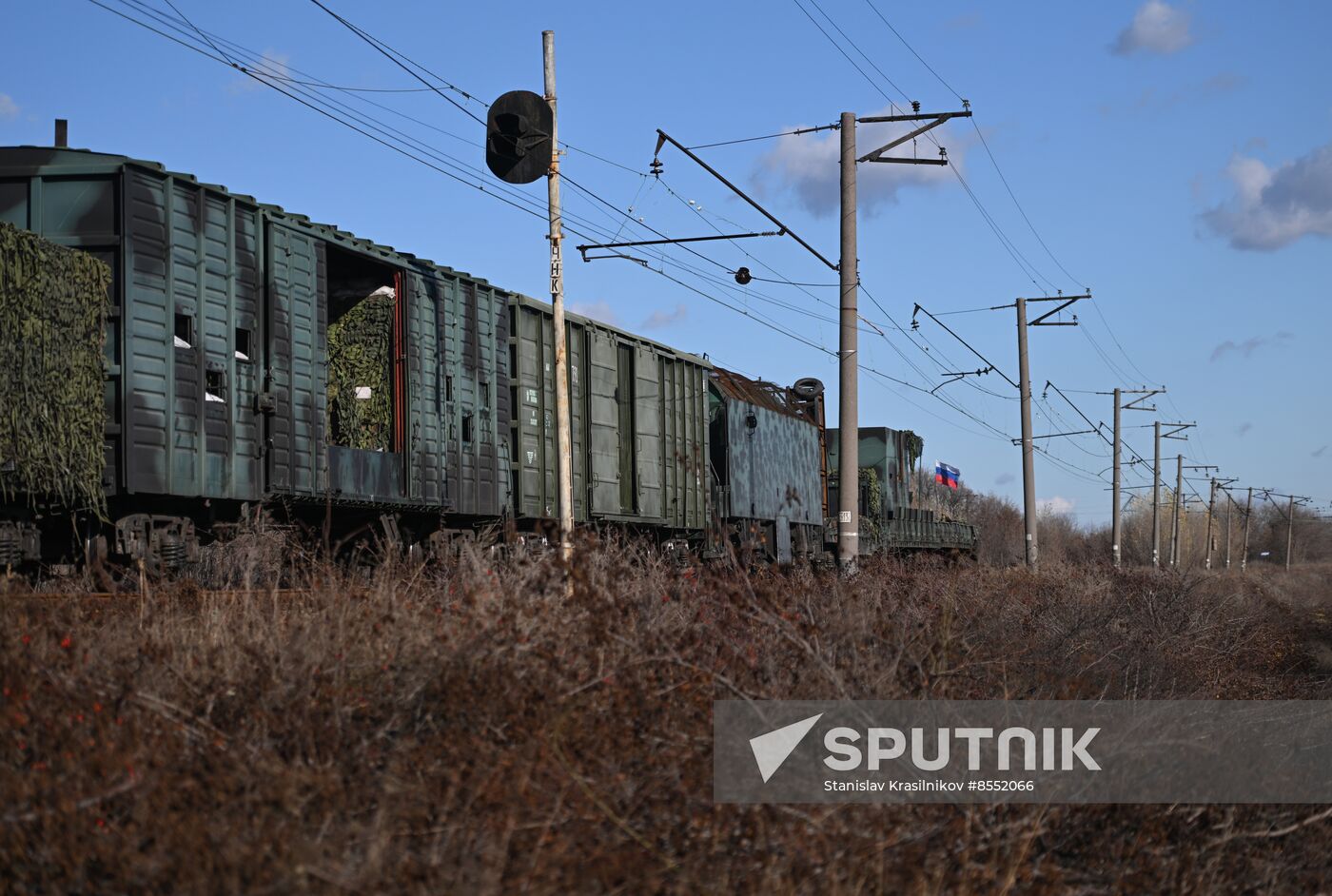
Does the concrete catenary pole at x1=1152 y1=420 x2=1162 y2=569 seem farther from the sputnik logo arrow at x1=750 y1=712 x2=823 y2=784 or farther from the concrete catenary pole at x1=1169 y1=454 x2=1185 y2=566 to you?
the sputnik logo arrow at x1=750 y1=712 x2=823 y2=784

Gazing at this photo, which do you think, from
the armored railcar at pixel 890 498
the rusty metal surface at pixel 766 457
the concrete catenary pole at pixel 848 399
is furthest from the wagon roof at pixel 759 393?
the concrete catenary pole at pixel 848 399

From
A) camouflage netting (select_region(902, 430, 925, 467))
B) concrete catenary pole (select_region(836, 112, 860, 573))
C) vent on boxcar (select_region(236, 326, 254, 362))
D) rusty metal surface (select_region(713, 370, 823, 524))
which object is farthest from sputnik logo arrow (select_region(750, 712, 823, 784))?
camouflage netting (select_region(902, 430, 925, 467))

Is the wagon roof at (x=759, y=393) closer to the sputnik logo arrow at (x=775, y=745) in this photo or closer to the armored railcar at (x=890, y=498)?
the armored railcar at (x=890, y=498)

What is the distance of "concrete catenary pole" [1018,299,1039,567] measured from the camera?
33375mm

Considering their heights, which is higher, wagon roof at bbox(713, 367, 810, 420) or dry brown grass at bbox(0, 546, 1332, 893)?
Result: wagon roof at bbox(713, 367, 810, 420)

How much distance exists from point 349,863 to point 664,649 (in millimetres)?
2905

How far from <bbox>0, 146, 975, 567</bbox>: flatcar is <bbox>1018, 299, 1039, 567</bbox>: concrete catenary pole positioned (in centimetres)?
1273

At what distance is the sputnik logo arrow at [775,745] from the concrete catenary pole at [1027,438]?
27164mm

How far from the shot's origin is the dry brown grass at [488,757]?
15.4 ft

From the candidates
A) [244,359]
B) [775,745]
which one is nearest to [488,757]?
[775,745]

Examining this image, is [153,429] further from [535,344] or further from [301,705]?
[535,344]

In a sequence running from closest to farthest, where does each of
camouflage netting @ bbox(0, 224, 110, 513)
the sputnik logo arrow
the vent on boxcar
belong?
the sputnik logo arrow → camouflage netting @ bbox(0, 224, 110, 513) → the vent on boxcar

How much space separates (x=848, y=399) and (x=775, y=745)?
10299mm

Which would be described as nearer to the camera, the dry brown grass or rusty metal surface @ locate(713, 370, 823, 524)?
the dry brown grass
